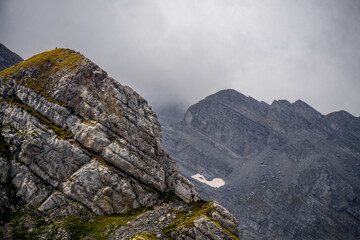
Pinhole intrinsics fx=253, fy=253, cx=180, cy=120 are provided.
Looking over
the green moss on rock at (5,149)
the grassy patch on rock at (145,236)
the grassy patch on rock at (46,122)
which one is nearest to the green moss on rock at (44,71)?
the grassy patch on rock at (46,122)

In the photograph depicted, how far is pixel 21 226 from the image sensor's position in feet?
140

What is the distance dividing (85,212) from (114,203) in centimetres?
588

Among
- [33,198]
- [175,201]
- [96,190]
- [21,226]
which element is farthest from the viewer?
[175,201]

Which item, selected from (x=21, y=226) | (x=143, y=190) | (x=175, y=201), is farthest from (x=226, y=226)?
(x=21, y=226)

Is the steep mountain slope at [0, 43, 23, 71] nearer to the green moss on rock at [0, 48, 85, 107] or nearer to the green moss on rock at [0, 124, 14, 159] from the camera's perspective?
the green moss on rock at [0, 48, 85, 107]

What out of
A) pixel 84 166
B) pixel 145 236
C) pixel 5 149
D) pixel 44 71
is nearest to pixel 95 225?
pixel 145 236

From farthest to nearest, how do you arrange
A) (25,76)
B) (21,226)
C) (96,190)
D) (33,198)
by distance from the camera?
(25,76), (96,190), (33,198), (21,226)

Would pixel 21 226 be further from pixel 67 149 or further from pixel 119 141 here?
pixel 119 141

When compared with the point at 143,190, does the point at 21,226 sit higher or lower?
lower

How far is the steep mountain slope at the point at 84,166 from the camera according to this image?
4534cm

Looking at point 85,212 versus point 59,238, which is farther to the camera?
point 85,212

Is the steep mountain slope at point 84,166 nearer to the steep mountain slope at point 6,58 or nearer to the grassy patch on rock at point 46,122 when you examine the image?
the grassy patch on rock at point 46,122

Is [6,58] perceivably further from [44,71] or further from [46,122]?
[46,122]

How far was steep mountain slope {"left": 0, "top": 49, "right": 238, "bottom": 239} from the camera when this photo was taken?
1785 inches
